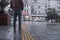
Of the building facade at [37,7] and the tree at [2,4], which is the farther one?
the building facade at [37,7]

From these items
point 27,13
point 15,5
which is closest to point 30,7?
point 27,13

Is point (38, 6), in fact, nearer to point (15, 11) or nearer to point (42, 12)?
point (42, 12)

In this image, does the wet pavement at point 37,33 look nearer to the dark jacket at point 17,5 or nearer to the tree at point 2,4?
the dark jacket at point 17,5

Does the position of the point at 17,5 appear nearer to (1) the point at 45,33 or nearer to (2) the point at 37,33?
(2) the point at 37,33

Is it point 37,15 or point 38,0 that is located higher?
point 38,0

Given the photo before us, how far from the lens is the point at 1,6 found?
24625mm

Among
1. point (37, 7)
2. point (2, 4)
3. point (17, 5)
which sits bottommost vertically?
point (17, 5)

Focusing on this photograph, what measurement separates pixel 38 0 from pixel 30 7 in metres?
5.77

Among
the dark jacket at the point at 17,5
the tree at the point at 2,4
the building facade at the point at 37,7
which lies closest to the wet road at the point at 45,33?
the dark jacket at the point at 17,5

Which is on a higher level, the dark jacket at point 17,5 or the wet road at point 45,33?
the dark jacket at point 17,5

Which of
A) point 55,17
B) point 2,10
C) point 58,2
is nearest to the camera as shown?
point 2,10

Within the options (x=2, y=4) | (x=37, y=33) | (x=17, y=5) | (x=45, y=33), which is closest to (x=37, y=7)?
(x=2, y=4)

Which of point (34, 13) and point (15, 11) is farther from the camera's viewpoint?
point (34, 13)

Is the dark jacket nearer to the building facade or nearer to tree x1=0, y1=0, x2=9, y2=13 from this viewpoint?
tree x1=0, y1=0, x2=9, y2=13
